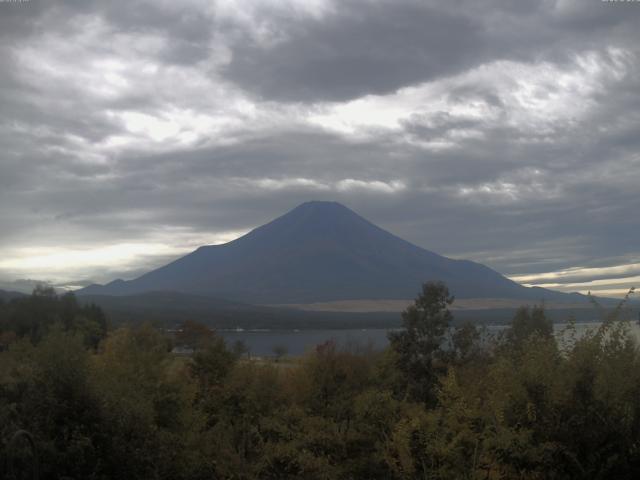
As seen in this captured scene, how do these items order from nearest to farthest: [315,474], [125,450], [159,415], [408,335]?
[125,450] → [315,474] → [159,415] → [408,335]

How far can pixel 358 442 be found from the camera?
16844 mm

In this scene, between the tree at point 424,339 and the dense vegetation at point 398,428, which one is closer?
the dense vegetation at point 398,428

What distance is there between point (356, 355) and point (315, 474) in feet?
60.6

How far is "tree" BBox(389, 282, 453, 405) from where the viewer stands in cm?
3032

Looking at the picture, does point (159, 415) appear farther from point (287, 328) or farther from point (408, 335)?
point (287, 328)

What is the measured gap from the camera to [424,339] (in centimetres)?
3164

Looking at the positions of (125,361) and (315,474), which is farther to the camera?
(125,361)

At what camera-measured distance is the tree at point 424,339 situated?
30317mm

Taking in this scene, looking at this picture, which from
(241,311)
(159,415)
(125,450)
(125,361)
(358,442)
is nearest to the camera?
(125,450)

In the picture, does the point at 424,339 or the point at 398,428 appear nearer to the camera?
the point at 398,428

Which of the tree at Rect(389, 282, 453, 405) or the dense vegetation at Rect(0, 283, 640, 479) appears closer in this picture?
the dense vegetation at Rect(0, 283, 640, 479)

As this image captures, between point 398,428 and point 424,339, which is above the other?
point 424,339

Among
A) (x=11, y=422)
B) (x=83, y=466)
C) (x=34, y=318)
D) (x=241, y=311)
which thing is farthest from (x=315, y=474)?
(x=241, y=311)

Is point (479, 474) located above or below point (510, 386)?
below
